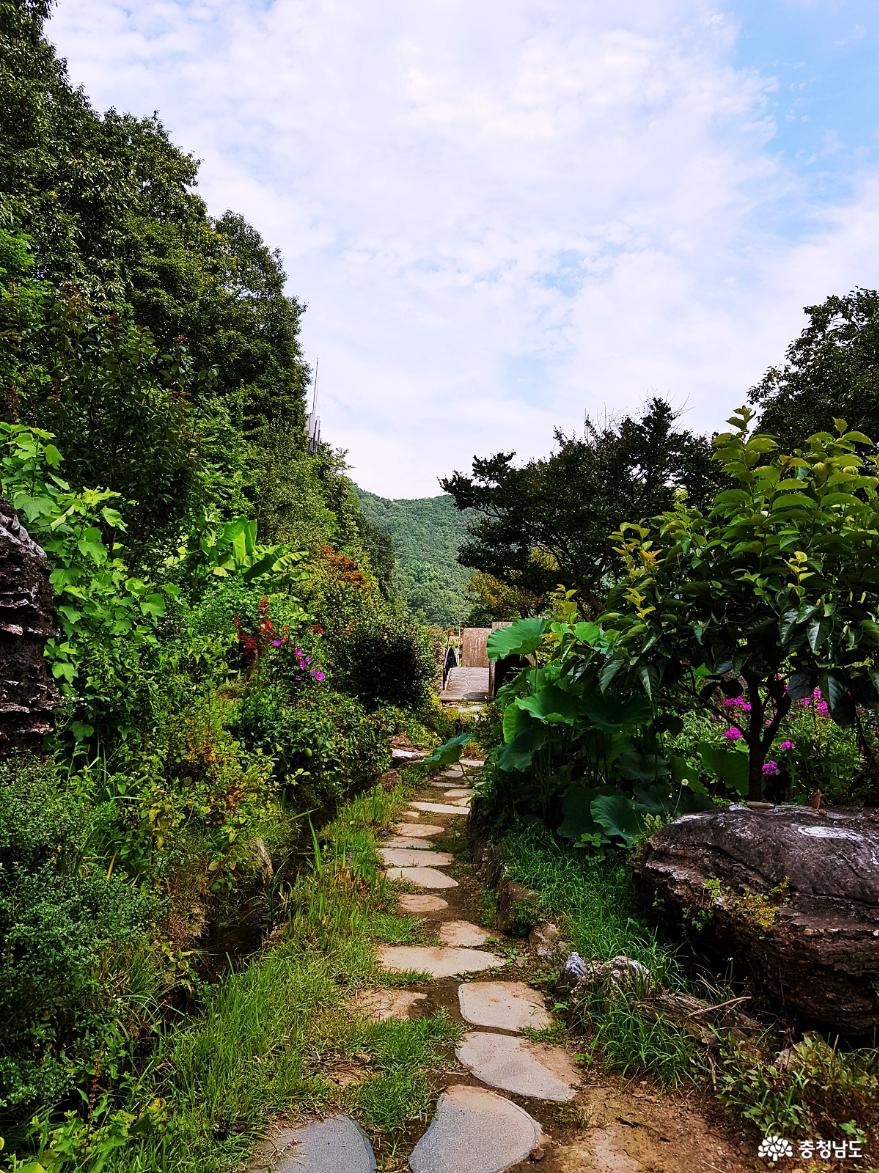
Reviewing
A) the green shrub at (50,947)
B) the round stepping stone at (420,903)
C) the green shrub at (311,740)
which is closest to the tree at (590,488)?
the green shrub at (311,740)

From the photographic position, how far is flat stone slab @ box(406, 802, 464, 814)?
5078 millimetres

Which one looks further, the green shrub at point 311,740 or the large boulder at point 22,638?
the green shrub at point 311,740

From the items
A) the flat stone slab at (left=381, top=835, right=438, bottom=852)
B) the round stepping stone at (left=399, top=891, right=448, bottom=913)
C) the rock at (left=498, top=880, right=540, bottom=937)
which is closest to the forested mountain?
the flat stone slab at (left=381, top=835, right=438, bottom=852)

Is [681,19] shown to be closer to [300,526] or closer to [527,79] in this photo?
[527,79]

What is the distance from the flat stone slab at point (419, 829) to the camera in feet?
14.6

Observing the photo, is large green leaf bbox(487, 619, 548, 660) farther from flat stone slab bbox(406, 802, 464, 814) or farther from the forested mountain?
the forested mountain

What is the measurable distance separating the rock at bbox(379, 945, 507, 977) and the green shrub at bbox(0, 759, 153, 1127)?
3.70ft

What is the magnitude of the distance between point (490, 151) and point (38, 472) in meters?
4.77

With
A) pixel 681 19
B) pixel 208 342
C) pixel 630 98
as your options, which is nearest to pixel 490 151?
pixel 630 98

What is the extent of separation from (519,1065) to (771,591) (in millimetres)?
1807

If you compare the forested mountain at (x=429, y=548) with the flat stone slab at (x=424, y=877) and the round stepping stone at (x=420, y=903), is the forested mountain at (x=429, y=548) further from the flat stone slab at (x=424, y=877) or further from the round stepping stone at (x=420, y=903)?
the round stepping stone at (x=420, y=903)

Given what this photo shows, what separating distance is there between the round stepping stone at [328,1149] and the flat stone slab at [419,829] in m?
2.81

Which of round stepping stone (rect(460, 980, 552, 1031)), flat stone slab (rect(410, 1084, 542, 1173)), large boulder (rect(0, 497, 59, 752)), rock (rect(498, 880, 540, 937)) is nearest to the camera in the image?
flat stone slab (rect(410, 1084, 542, 1173))

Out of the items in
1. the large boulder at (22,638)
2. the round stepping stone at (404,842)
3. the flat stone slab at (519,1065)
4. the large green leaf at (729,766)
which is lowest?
the round stepping stone at (404,842)
